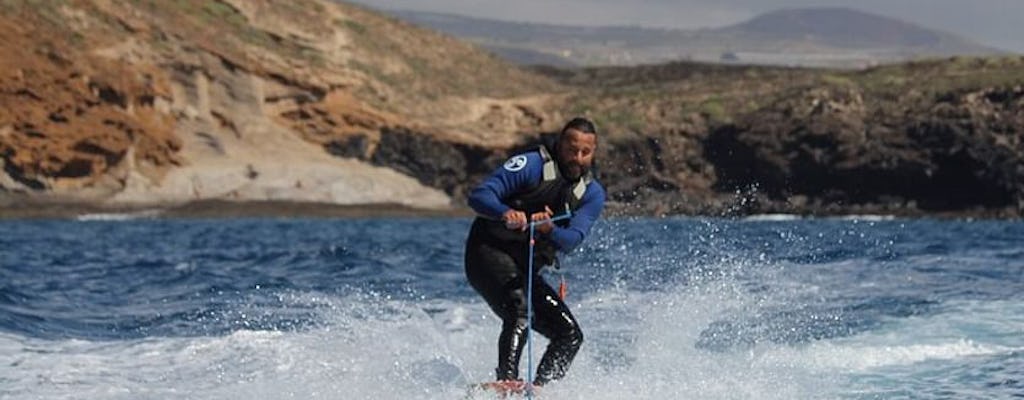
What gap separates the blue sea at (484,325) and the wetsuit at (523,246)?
31 cm

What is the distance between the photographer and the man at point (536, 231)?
8836mm

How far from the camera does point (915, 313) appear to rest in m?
14.4

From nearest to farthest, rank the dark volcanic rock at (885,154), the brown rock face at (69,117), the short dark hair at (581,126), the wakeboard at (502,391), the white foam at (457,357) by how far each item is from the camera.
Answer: the wakeboard at (502,391) → the short dark hair at (581,126) → the white foam at (457,357) → the brown rock face at (69,117) → the dark volcanic rock at (885,154)

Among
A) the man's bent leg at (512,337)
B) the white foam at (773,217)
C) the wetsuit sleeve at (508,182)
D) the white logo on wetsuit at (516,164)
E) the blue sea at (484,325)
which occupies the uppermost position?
the white logo on wetsuit at (516,164)

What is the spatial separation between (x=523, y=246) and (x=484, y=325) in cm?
436

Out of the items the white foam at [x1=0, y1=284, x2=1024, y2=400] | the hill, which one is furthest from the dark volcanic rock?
the white foam at [x1=0, y1=284, x2=1024, y2=400]

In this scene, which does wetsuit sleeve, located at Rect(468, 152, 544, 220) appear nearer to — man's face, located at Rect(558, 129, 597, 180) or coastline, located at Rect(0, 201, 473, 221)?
man's face, located at Rect(558, 129, 597, 180)

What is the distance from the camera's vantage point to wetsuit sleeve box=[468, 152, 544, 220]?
29.0 feet

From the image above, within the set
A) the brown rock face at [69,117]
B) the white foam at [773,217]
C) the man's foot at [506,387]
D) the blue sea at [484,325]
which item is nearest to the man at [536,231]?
the man's foot at [506,387]

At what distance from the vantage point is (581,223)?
8.95 meters

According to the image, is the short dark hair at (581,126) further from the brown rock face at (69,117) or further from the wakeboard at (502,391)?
the brown rock face at (69,117)

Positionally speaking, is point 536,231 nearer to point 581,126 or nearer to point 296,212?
point 581,126

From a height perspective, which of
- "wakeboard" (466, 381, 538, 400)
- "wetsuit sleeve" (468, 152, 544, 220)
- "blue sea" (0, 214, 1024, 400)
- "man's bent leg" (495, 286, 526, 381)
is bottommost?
"blue sea" (0, 214, 1024, 400)

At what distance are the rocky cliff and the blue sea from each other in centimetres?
2404
